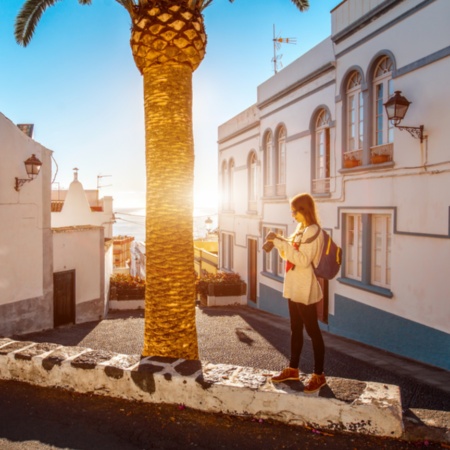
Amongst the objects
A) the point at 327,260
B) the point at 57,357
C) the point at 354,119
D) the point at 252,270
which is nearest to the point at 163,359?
the point at 57,357

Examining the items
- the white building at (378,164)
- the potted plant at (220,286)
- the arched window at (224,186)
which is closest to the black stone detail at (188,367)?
the white building at (378,164)

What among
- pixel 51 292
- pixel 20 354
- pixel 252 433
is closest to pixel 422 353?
pixel 252 433

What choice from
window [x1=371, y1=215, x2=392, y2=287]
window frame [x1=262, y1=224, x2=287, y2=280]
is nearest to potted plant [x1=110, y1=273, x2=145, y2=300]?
window frame [x1=262, y1=224, x2=287, y2=280]

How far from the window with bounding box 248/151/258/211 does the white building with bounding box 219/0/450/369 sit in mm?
2386

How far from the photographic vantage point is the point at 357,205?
1127 centimetres

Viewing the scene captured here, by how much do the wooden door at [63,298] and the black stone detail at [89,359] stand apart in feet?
31.6

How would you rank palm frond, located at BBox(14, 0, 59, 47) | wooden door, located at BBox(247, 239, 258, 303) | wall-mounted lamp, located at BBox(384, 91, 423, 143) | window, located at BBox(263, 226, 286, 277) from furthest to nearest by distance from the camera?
wooden door, located at BBox(247, 239, 258, 303) < window, located at BBox(263, 226, 286, 277) < wall-mounted lamp, located at BBox(384, 91, 423, 143) < palm frond, located at BBox(14, 0, 59, 47)

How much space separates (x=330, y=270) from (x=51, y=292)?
10.8 meters

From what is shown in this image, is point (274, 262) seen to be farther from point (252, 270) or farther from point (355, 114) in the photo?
point (355, 114)

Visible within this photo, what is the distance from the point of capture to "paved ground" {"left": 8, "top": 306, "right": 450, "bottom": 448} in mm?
6312

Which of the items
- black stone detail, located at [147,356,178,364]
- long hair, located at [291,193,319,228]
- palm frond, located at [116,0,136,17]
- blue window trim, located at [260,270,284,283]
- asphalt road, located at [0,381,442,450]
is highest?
palm frond, located at [116,0,136,17]

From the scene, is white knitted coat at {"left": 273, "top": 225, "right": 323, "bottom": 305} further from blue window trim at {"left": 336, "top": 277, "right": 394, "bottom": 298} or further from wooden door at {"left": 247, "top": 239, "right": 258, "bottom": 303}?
wooden door at {"left": 247, "top": 239, "right": 258, "bottom": 303}

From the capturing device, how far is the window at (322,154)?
13062 millimetres

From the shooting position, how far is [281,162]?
52.6 feet
